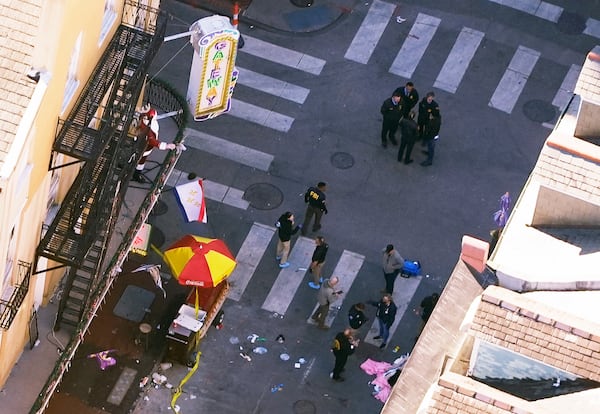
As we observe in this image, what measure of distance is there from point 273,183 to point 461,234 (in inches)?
207

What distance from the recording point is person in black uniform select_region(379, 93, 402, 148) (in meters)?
44.2

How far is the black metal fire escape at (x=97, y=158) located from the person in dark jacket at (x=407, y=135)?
8996 millimetres

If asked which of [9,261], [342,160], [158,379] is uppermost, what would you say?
[342,160]

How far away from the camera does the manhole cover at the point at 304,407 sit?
3866 cm

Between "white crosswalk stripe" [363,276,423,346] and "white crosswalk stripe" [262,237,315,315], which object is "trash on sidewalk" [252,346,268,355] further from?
"white crosswalk stripe" [363,276,423,346]

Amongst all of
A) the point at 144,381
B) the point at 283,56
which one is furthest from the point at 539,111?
the point at 144,381

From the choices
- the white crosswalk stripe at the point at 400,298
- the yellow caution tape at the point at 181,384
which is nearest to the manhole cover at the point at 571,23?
the white crosswalk stripe at the point at 400,298

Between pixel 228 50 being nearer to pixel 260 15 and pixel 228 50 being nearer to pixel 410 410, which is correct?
pixel 260 15

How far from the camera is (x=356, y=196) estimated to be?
43.9 metres

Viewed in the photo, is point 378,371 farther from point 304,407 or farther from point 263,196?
point 263,196

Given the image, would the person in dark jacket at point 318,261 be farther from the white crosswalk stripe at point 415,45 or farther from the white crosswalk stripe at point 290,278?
the white crosswalk stripe at point 415,45

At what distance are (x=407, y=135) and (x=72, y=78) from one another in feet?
40.4

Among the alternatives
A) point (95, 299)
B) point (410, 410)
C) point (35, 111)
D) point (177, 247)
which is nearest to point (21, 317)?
point (95, 299)

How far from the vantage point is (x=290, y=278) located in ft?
136
